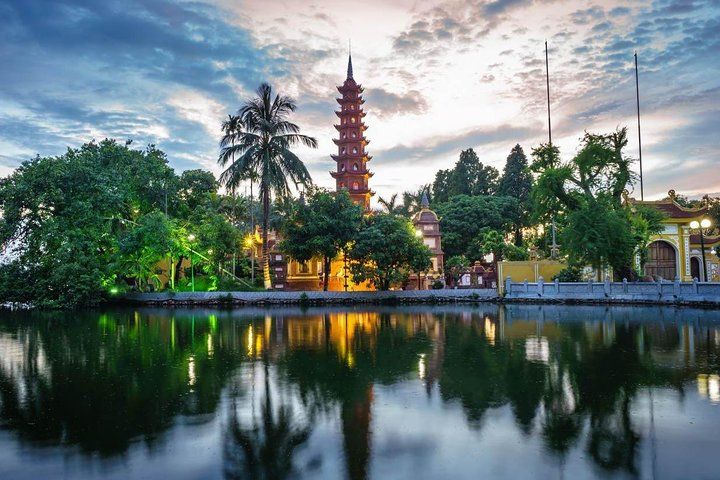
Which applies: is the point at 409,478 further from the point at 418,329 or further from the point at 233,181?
the point at 233,181

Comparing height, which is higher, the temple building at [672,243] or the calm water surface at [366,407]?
the temple building at [672,243]

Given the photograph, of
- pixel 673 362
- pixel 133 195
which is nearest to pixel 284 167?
pixel 133 195

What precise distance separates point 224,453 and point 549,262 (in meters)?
32.7

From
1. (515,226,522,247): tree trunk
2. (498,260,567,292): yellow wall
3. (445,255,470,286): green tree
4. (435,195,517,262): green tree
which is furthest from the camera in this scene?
(515,226,522,247): tree trunk

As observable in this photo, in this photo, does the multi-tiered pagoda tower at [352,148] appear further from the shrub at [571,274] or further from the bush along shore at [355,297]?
the shrub at [571,274]

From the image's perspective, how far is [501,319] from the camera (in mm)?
23266

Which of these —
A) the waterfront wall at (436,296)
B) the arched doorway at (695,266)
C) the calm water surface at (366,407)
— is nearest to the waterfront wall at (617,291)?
the waterfront wall at (436,296)

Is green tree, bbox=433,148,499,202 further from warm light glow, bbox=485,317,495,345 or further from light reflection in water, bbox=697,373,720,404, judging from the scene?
light reflection in water, bbox=697,373,720,404

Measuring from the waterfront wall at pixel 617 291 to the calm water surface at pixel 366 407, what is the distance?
468 inches

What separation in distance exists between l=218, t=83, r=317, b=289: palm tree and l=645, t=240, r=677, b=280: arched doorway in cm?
2403

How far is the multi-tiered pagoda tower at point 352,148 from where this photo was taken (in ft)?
158

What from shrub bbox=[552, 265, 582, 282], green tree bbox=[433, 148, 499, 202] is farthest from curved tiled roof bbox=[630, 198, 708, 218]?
green tree bbox=[433, 148, 499, 202]

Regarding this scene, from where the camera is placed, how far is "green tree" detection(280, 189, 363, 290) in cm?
3444

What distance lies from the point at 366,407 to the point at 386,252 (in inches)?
1022
